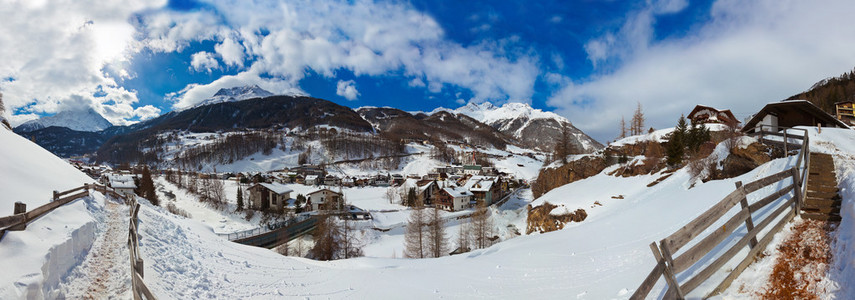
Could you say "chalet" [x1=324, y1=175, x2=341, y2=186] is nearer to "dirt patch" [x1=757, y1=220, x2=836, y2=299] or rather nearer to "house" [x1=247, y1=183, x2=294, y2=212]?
"house" [x1=247, y1=183, x2=294, y2=212]

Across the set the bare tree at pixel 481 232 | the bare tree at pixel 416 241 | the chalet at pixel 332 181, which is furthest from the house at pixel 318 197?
the chalet at pixel 332 181

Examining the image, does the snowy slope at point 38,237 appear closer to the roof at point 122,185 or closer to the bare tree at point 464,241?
the bare tree at point 464,241

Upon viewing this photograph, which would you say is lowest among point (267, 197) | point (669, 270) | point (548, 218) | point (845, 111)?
point (267, 197)

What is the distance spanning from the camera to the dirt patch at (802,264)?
4.29 meters

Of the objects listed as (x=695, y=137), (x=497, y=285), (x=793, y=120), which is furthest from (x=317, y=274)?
(x=695, y=137)

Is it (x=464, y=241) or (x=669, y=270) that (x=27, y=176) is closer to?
(x=669, y=270)

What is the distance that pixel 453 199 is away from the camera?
201ft

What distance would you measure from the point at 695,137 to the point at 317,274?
39.5m

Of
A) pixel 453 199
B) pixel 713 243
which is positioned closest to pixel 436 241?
pixel 713 243

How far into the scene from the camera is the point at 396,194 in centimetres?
7588

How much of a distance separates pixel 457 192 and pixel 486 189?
6.59 meters

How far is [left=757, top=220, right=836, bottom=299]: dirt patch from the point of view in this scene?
4.29m

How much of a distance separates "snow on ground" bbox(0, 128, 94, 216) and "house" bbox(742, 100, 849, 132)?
36386mm

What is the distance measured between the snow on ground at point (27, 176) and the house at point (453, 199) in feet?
163
